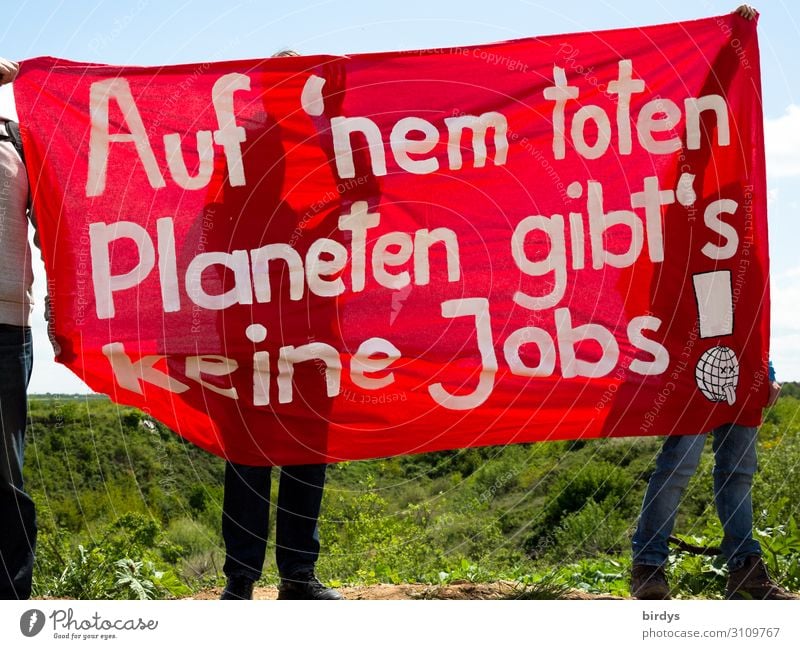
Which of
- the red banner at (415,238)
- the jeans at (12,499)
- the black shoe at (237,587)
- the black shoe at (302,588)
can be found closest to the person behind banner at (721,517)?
the red banner at (415,238)

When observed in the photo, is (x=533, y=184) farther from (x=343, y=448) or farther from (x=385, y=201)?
(x=343, y=448)

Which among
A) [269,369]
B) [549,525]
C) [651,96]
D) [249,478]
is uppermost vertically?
[651,96]

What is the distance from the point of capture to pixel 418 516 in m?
19.7

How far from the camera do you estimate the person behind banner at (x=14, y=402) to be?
14.8 feet

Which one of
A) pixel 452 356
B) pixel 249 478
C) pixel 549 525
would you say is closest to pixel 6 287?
pixel 249 478

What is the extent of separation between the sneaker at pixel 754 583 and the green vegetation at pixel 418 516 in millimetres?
381

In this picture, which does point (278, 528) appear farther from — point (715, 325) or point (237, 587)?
point (715, 325)

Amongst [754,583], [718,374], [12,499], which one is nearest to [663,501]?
[754,583]

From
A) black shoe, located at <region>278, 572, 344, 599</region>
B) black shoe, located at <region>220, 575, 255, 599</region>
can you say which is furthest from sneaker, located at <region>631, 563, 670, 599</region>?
black shoe, located at <region>220, 575, 255, 599</region>

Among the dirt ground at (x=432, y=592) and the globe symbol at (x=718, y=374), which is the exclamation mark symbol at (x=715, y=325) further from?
the dirt ground at (x=432, y=592)

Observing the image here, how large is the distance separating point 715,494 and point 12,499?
3.81m

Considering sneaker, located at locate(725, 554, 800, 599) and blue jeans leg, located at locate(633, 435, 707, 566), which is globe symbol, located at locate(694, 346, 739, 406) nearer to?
blue jeans leg, located at locate(633, 435, 707, 566)
